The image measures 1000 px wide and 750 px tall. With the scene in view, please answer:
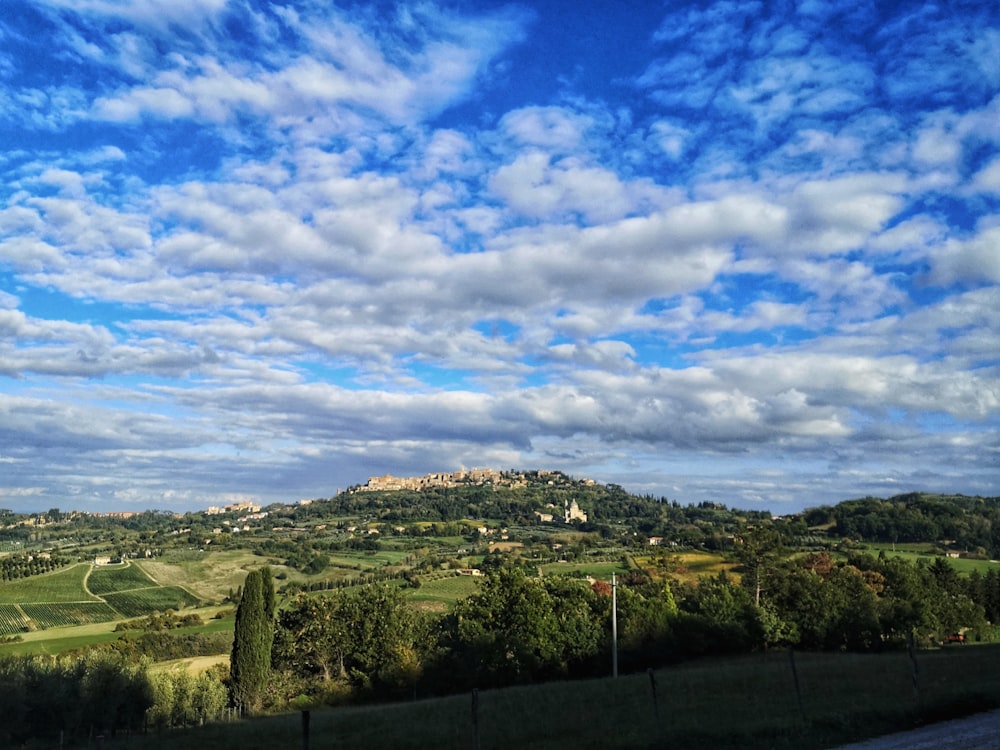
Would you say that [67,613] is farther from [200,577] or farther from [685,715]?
[685,715]

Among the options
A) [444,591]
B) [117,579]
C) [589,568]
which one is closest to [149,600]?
[117,579]

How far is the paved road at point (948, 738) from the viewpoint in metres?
15.9

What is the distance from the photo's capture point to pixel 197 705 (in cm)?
5734

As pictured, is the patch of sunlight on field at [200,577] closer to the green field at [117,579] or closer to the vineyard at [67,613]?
the green field at [117,579]

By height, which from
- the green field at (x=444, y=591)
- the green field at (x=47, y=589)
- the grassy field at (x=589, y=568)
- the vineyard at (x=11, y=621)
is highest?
the grassy field at (x=589, y=568)

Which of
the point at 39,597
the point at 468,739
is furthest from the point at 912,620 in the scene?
the point at 39,597

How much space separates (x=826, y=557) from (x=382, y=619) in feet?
267

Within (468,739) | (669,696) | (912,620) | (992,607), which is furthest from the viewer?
(992,607)

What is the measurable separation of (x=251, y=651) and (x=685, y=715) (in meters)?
50.2

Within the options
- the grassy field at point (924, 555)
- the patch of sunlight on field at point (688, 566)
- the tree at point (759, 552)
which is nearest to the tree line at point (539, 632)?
the tree at point (759, 552)

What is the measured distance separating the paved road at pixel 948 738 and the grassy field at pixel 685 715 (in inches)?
27.2

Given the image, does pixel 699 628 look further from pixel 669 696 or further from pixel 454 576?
pixel 454 576

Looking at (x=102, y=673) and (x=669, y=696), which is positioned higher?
(x=669, y=696)

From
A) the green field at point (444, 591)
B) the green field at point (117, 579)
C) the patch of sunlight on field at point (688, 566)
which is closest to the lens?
the patch of sunlight on field at point (688, 566)
